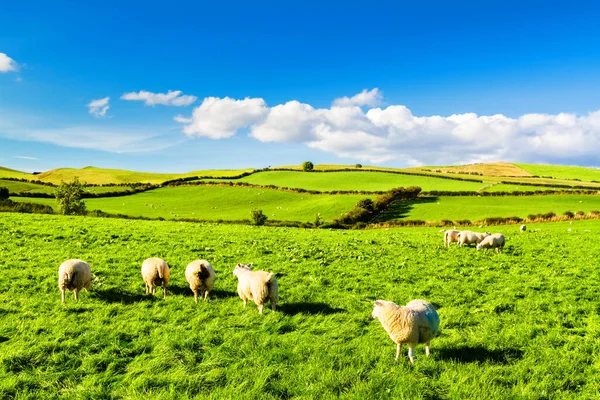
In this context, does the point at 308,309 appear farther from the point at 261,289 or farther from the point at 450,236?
the point at 450,236

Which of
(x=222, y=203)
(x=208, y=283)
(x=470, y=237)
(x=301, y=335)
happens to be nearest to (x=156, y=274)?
(x=208, y=283)

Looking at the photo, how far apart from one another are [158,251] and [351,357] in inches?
610

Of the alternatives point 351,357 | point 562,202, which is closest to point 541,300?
point 351,357

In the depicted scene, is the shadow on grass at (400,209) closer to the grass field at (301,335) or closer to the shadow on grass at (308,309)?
the grass field at (301,335)

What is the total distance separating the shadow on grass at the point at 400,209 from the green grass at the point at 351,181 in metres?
14.2

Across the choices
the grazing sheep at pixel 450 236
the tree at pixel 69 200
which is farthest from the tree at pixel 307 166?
the grazing sheep at pixel 450 236

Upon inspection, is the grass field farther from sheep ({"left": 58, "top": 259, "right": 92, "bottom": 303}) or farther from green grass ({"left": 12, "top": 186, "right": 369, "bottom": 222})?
green grass ({"left": 12, "top": 186, "right": 369, "bottom": 222})

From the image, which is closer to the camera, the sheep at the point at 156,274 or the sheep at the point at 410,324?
the sheep at the point at 410,324

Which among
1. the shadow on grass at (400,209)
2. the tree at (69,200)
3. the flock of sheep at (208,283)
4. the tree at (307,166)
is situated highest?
the tree at (307,166)

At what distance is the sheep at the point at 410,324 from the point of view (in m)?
7.61

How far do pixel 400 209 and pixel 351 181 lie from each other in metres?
35.4

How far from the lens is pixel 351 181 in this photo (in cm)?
9969

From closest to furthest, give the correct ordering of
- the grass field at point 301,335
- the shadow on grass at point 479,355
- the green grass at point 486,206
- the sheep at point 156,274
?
the grass field at point 301,335 → the shadow on grass at point 479,355 → the sheep at point 156,274 → the green grass at point 486,206

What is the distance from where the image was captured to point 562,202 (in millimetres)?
62656
